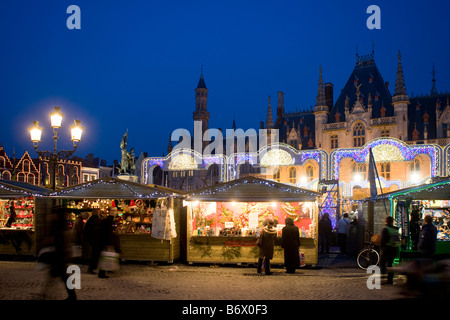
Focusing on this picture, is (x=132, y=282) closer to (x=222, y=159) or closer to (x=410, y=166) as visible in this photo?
(x=222, y=159)

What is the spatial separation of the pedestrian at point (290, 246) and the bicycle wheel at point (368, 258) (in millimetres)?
1829

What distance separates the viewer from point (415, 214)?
39.1ft

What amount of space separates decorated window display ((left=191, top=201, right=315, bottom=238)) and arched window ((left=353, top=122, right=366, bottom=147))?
25.7 m

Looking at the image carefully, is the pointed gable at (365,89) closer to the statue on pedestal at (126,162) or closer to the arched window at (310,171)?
the arched window at (310,171)

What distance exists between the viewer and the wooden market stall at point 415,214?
11281mm

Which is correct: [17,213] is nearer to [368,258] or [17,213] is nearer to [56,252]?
[56,252]

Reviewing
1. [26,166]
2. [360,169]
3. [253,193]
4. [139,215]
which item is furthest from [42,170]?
[253,193]

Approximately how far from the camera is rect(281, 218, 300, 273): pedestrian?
10695mm

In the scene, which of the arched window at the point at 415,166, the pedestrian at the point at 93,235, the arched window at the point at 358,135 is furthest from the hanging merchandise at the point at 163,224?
the arched window at the point at 358,135

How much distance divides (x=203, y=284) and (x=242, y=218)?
3857 mm

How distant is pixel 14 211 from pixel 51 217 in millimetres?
8077

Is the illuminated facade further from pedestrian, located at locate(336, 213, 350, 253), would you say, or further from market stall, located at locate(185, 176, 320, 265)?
market stall, located at locate(185, 176, 320, 265)

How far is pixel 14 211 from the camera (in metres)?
13.3
